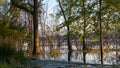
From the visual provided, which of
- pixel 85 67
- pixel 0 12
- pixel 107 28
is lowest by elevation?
pixel 85 67

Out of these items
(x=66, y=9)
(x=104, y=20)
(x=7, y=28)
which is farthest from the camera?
(x=66, y=9)

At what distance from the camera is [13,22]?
74.7ft

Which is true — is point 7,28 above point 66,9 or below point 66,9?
below

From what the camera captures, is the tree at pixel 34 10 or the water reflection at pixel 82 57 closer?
the water reflection at pixel 82 57

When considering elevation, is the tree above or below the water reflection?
above

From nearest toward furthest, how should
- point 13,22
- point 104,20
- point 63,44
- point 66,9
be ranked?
point 104,20
point 13,22
point 66,9
point 63,44

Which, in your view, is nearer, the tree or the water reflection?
the water reflection

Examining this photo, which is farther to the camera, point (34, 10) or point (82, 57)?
point (82, 57)

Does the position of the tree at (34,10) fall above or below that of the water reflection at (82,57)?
above

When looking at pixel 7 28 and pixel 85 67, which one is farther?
pixel 7 28

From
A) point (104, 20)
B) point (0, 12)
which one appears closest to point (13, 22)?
point (0, 12)

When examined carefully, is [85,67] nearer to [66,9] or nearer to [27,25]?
[27,25]

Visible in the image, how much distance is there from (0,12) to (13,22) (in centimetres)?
170

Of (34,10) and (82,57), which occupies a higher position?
(34,10)
